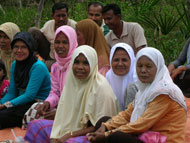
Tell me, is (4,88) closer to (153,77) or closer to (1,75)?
(1,75)

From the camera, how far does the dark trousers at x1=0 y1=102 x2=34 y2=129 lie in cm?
461

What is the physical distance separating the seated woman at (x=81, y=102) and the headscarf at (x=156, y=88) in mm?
393

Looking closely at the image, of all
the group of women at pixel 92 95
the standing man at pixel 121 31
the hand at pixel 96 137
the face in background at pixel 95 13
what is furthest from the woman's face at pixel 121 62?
the face in background at pixel 95 13

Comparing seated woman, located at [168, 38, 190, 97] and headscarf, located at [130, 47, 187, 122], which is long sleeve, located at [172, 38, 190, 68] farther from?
headscarf, located at [130, 47, 187, 122]

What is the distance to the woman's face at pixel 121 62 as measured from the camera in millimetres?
3926

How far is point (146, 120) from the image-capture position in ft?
10.2

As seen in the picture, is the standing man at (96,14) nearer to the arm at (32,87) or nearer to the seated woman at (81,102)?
the arm at (32,87)

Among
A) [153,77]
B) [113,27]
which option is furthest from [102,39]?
[153,77]

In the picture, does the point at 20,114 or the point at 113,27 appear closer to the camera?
the point at 20,114

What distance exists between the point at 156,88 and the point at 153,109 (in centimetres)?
18

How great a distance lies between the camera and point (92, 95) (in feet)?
12.0

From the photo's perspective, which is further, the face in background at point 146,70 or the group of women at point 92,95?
the face in background at point 146,70

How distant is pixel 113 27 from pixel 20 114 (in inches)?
87.5

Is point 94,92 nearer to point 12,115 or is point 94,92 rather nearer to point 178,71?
point 12,115
